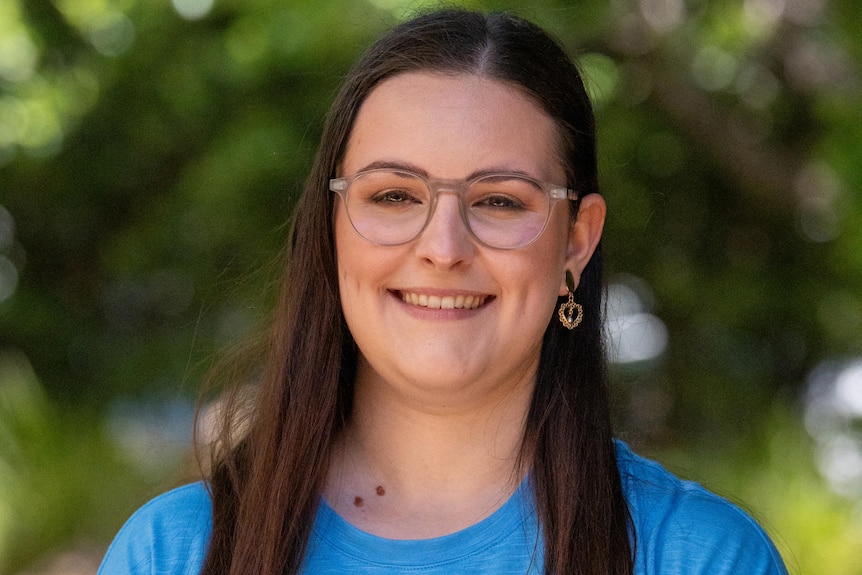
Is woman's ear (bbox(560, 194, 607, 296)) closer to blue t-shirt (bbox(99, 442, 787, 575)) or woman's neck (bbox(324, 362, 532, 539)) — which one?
woman's neck (bbox(324, 362, 532, 539))

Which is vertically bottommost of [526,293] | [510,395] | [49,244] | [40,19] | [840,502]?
[840,502]

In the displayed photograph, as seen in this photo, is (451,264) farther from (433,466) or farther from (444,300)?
(433,466)

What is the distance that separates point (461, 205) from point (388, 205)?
0.13 m

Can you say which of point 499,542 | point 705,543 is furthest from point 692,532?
point 499,542

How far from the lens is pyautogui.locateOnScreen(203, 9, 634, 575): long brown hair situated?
2.00 m

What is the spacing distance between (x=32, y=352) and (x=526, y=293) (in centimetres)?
271

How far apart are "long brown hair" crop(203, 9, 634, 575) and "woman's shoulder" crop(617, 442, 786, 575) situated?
3cm

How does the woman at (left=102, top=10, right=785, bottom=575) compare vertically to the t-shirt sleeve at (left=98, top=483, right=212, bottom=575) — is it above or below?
above

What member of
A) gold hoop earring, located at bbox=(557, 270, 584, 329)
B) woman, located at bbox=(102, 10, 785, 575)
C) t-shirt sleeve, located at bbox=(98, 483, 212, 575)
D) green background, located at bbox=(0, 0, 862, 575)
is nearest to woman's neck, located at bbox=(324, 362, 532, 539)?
woman, located at bbox=(102, 10, 785, 575)

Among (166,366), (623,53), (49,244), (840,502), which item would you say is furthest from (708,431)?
(49,244)

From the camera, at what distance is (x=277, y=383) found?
219 cm

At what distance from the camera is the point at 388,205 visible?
1.98 m

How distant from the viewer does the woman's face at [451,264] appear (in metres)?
1.94

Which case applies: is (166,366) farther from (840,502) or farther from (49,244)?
(840,502)
